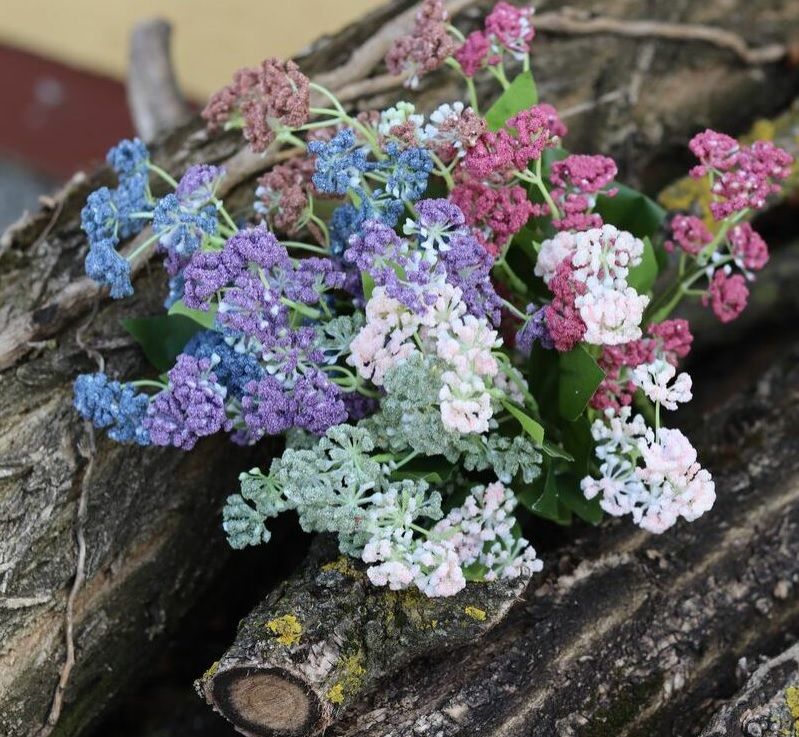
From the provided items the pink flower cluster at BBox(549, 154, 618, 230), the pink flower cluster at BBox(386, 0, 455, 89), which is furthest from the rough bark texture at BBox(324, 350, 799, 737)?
the pink flower cluster at BBox(386, 0, 455, 89)

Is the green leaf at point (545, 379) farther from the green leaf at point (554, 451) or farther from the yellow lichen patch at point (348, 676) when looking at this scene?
the yellow lichen patch at point (348, 676)

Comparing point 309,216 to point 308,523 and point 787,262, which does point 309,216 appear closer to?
point 308,523

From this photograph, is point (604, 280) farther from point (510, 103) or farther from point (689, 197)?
point (689, 197)

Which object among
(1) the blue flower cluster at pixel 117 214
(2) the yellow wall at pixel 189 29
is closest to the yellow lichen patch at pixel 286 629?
(1) the blue flower cluster at pixel 117 214

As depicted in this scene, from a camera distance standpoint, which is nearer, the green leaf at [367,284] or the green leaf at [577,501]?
the green leaf at [367,284]

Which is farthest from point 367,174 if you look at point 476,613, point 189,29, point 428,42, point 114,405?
point 189,29

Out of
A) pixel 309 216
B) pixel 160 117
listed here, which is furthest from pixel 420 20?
pixel 160 117
